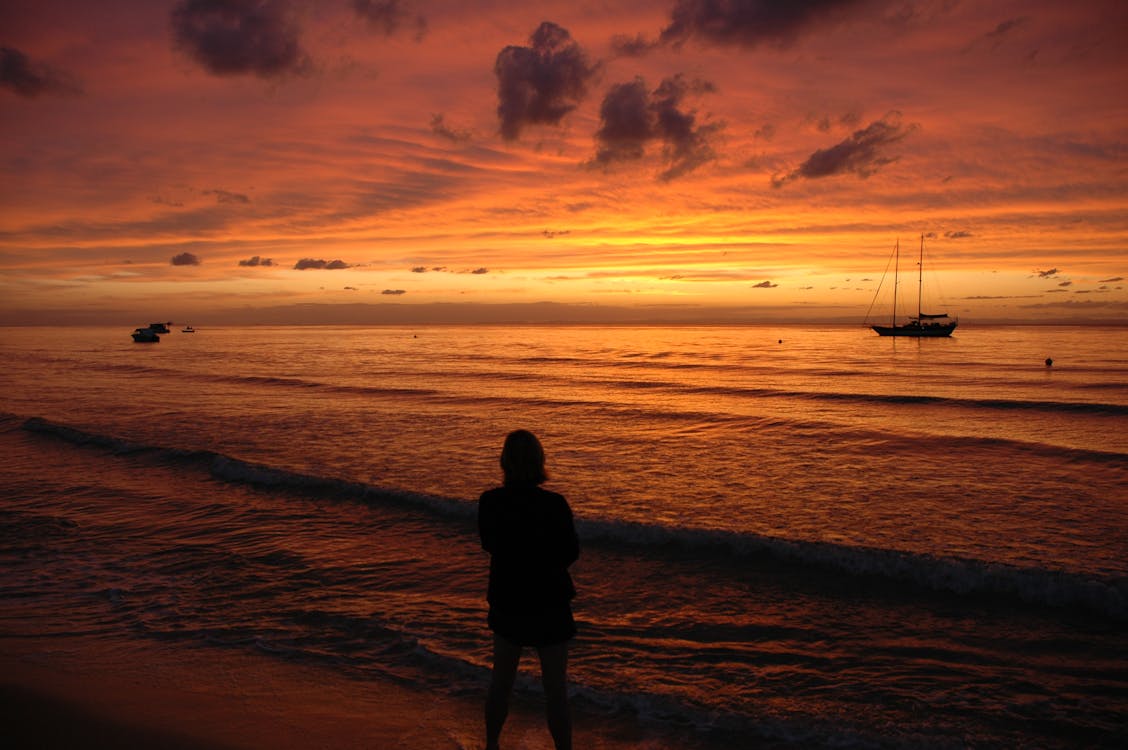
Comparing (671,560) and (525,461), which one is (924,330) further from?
(525,461)

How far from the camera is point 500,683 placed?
14.3ft

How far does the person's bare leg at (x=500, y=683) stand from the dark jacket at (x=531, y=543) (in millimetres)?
302

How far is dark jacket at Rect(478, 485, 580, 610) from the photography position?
405cm

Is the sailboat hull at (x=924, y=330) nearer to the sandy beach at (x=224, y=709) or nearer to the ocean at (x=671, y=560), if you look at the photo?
the ocean at (x=671, y=560)

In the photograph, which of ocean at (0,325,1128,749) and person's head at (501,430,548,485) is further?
ocean at (0,325,1128,749)

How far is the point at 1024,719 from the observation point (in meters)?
5.62

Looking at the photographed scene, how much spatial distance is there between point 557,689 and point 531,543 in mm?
993

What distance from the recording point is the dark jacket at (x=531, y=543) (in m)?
4.05

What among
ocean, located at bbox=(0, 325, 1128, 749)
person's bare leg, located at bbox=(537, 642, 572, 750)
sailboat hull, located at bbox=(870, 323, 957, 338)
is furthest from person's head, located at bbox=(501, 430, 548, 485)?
sailboat hull, located at bbox=(870, 323, 957, 338)

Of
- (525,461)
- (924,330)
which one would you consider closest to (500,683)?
(525,461)

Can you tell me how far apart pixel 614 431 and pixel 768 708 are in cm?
1603

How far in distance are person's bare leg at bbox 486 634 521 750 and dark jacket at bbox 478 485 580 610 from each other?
302 mm

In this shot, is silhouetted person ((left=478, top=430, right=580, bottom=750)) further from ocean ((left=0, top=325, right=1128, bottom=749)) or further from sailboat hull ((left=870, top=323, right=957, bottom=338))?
sailboat hull ((left=870, top=323, right=957, bottom=338))

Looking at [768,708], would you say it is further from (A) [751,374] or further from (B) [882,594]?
(A) [751,374]
